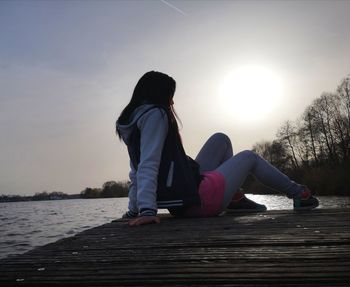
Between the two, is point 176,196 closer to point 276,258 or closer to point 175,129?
point 175,129

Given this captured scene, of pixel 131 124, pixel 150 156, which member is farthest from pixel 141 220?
pixel 131 124

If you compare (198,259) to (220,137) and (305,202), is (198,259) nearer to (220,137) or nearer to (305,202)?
(305,202)

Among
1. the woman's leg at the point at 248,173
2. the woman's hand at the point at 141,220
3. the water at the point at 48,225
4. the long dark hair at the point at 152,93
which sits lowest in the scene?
the water at the point at 48,225

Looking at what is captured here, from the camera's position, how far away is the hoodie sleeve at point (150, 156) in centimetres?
297


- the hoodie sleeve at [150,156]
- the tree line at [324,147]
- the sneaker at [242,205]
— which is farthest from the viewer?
the tree line at [324,147]

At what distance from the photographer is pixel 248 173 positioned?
143 inches

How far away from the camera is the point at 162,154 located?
3.36m

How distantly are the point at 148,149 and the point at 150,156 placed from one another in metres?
0.08

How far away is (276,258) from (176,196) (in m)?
1.81

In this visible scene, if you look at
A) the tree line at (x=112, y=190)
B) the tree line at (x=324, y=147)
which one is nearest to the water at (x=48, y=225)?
the tree line at (x=324, y=147)

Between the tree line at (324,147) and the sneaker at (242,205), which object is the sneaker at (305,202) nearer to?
the sneaker at (242,205)

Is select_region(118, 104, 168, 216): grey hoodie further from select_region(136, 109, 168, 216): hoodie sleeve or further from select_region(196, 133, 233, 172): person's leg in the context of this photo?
select_region(196, 133, 233, 172): person's leg

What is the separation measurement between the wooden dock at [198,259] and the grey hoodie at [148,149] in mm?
565

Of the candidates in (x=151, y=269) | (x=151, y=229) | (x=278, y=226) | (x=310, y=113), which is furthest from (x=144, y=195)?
(x=310, y=113)
